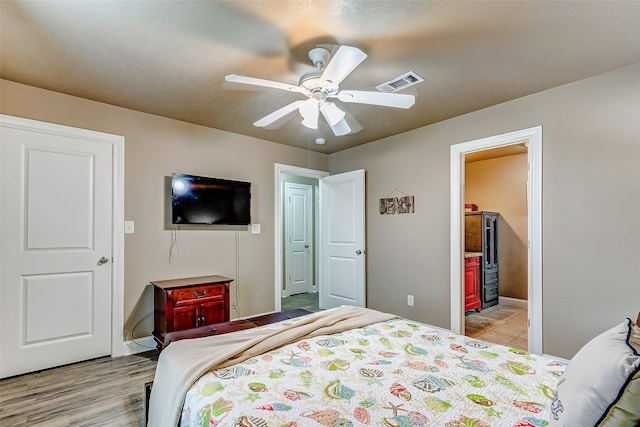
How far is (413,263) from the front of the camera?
377 centimetres

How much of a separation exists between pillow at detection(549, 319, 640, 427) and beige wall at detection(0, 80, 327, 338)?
3.33 m

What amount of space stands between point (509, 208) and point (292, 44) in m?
4.64

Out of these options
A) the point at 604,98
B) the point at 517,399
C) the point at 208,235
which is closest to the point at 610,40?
the point at 604,98

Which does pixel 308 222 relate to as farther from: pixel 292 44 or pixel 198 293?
pixel 292 44

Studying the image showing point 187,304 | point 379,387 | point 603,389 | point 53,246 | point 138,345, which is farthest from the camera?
point 138,345

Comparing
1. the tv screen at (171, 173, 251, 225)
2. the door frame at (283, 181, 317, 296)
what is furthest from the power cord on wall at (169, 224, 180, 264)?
the door frame at (283, 181, 317, 296)

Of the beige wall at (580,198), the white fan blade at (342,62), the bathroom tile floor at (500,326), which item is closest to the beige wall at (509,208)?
the bathroom tile floor at (500,326)

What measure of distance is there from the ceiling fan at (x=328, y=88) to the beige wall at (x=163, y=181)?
154 cm

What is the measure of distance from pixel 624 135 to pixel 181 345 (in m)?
3.31

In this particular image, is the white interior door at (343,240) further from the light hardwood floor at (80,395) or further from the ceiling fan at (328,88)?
the light hardwood floor at (80,395)

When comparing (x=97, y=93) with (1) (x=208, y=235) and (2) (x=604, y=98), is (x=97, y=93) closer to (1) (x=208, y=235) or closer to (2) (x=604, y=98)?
(1) (x=208, y=235)

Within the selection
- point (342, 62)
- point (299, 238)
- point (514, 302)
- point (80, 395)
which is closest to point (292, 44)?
point (342, 62)

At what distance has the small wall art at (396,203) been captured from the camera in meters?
3.83

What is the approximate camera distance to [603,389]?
31.6 inches
